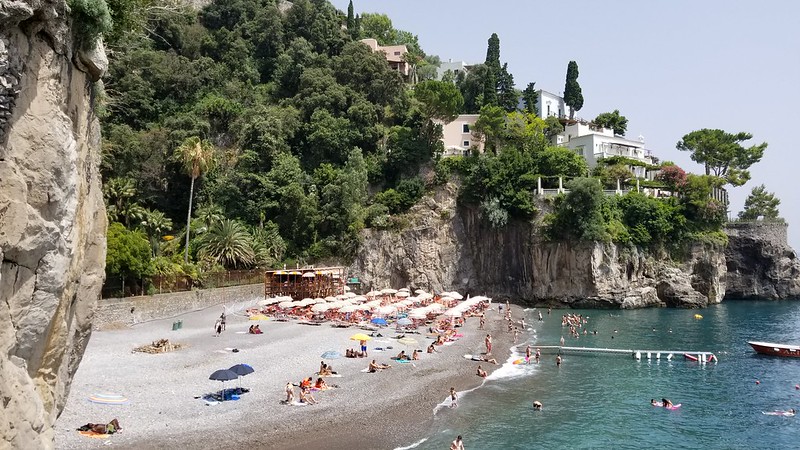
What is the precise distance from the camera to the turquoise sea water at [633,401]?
72.3 ft

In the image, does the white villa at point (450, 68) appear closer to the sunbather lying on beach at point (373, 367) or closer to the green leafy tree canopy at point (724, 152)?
the green leafy tree canopy at point (724, 152)

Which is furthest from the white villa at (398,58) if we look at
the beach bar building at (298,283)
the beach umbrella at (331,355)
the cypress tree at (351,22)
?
the beach umbrella at (331,355)

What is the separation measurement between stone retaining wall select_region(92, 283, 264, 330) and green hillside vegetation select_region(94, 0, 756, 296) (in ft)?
8.86

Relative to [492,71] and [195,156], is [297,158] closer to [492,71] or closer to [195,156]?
[195,156]

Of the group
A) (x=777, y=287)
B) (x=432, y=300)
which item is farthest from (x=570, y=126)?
(x=432, y=300)

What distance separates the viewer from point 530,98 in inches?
3312

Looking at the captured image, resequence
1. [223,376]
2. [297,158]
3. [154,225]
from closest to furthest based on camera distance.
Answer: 1. [223,376]
2. [154,225]
3. [297,158]

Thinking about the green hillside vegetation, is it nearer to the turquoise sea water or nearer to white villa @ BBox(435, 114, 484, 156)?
white villa @ BBox(435, 114, 484, 156)

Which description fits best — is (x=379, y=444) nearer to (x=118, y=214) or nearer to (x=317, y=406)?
(x=317, y=406)

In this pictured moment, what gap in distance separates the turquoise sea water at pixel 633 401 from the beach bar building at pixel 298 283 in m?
18.6

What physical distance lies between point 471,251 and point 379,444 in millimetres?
44578

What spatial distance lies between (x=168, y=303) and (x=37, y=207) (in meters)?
31.2

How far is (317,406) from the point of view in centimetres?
2272

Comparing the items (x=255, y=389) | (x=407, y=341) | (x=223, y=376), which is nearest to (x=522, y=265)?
(x=407, y=341)
